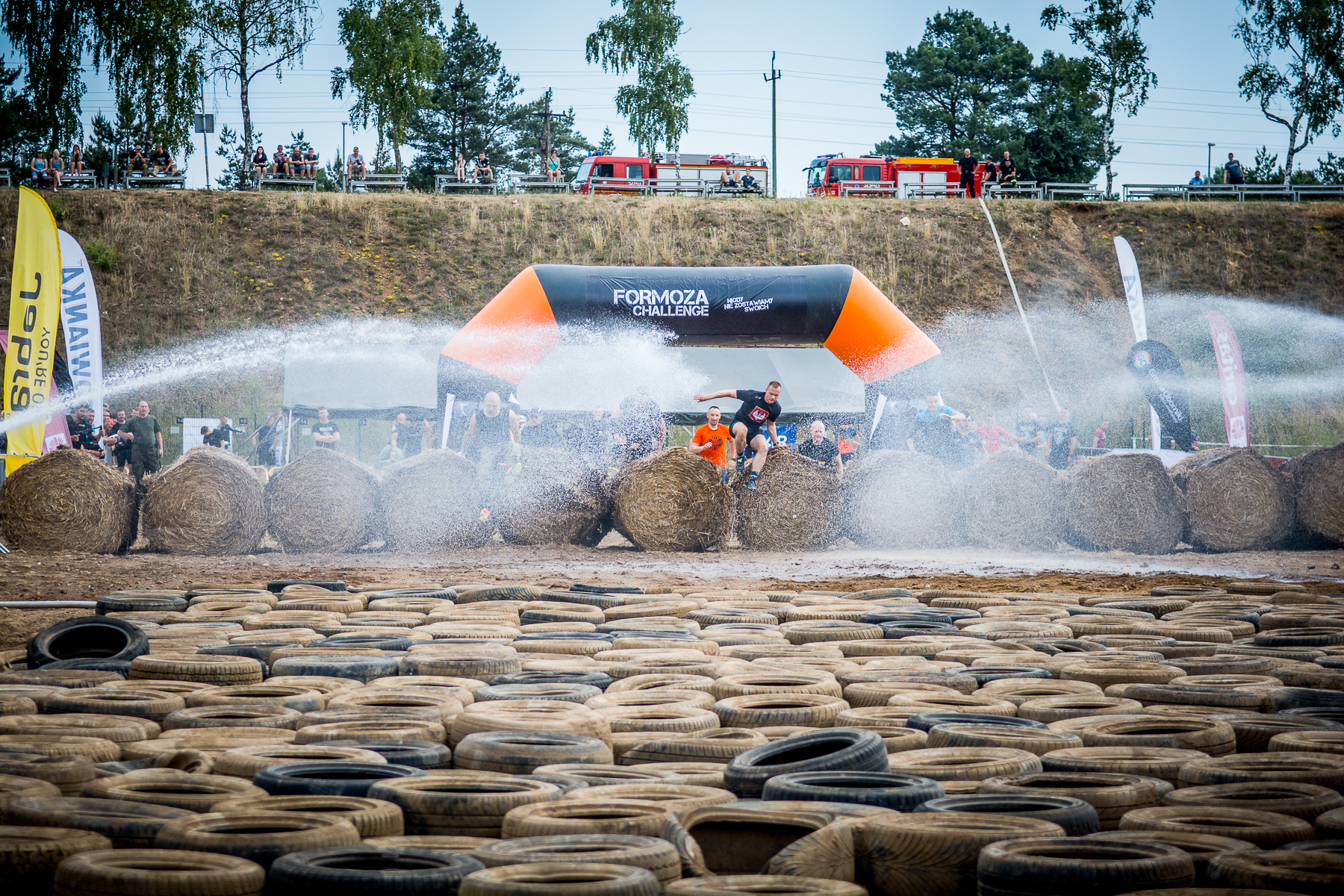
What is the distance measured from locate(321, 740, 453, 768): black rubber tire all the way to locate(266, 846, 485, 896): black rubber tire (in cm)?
120

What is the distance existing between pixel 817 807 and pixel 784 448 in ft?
36.1

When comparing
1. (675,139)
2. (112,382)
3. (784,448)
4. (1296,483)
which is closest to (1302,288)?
(675,139)

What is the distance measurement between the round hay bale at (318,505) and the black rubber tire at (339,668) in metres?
7.62

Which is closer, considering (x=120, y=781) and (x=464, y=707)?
(x=120, y=781)

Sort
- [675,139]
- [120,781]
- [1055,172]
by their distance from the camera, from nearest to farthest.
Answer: [120,781] → [675,139] → [1055,172]

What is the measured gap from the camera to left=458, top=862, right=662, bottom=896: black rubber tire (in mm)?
3059

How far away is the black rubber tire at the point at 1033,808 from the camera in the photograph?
148 inches

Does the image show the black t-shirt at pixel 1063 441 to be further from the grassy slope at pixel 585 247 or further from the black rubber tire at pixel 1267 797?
the black rubber tire at pixel 1267 797

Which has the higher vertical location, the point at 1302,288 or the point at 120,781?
the point at 1302,288

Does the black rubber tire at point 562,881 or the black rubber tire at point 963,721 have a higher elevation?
the black rubber tire at point 562,881

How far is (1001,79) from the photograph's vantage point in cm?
6631

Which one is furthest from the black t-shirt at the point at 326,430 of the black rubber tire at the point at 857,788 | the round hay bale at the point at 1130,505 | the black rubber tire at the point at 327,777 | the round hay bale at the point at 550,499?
the black rubber tire at the point at 857,788

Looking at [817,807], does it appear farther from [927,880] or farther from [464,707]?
[464,707]

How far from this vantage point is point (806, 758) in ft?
15.5
